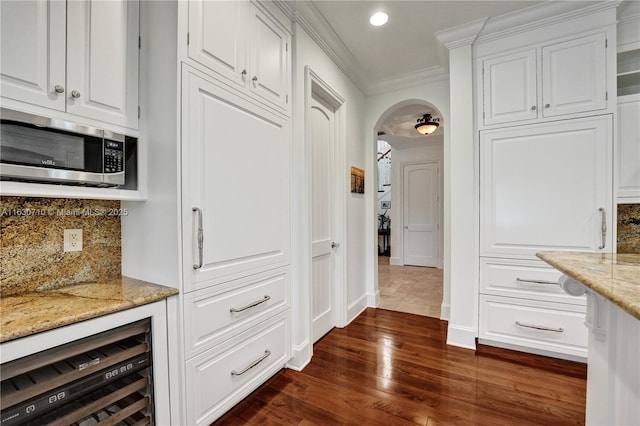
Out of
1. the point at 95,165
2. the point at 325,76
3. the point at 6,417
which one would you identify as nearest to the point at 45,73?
the point at 95,165

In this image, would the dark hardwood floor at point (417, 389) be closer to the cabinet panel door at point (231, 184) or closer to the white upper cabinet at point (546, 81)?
the cabinet panel door at point (231, 184)

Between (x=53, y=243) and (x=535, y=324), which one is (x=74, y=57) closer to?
(x=53, y=243)

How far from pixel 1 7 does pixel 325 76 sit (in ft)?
6.74

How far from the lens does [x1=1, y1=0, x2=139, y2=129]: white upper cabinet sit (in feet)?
3.50

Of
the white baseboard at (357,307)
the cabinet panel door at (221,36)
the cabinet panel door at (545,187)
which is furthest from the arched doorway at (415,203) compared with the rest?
the cabinet panel door at (221,36)

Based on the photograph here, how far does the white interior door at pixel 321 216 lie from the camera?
2.62 m

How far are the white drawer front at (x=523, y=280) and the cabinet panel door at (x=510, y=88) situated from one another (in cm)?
122

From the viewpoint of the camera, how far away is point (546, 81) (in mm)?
2299

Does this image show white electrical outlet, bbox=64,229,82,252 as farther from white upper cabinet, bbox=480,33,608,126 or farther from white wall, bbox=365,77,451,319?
white upper cabinet, bbox=480,33,608,126

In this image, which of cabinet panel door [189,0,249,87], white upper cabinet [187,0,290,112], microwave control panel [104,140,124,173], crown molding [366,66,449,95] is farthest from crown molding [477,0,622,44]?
microwave control panel [104,140,124,173]

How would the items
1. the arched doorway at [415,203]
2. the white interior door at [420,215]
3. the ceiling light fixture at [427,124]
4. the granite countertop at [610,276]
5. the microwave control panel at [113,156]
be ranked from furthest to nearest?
the white interior door at [420,215] < the arched doorway at [415,203] < the ceiling light fixture at [427,124] < the microwave control panel at [113,156] < the granite countertop at [610,276]

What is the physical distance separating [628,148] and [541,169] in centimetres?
57

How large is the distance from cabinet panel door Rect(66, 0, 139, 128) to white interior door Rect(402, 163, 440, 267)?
19.0 ft

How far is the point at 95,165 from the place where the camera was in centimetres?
129
